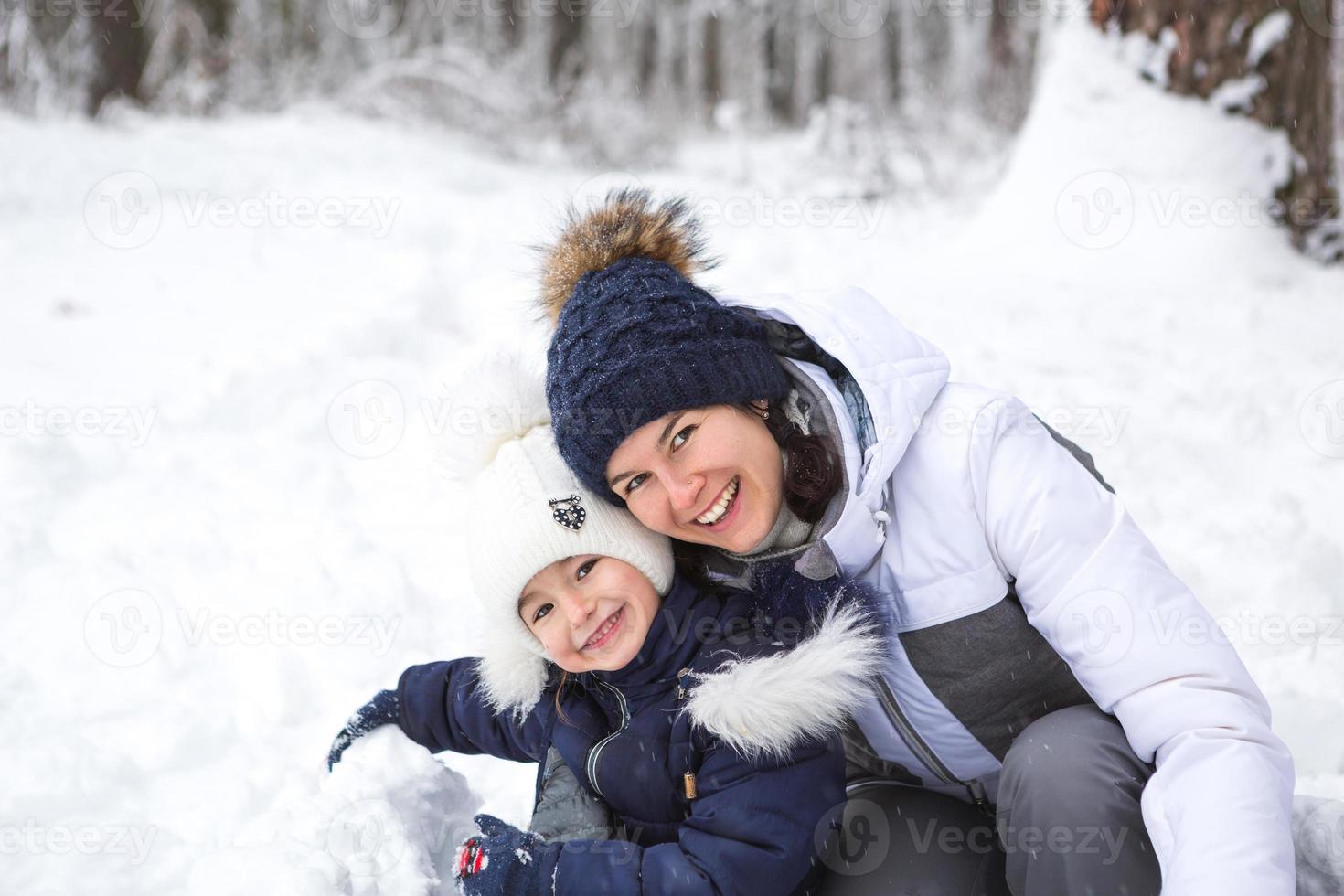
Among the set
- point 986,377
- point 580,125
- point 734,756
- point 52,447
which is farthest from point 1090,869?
point 580,125

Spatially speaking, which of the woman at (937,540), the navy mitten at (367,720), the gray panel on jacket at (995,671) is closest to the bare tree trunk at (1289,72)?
the woman at (937,540)

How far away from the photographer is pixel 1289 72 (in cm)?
432

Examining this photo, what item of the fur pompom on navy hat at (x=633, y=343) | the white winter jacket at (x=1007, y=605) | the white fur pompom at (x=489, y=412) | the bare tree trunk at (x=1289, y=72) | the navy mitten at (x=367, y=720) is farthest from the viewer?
the bare tree trunk at (x=1289, y=72)

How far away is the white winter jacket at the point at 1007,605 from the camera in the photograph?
151cm

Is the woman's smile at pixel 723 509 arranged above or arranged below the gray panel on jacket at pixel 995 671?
above

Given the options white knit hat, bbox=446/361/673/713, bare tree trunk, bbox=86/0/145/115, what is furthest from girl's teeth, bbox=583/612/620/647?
bare tree trunk, bbox=86/0/145/115

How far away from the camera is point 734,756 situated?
5.94 ft

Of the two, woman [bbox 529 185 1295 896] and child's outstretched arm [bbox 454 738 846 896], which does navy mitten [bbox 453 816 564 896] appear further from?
woman [bbox 529 185 1295 896]

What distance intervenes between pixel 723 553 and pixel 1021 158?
12.6 ft

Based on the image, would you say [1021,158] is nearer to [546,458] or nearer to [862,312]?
[862,312]

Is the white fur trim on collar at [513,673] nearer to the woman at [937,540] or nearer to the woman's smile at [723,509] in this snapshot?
the woman at [937,540]

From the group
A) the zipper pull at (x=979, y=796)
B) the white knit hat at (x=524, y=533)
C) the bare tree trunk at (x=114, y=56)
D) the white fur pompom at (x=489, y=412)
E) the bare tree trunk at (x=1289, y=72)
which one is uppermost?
the bare tree trunk at (x=114, y=56)

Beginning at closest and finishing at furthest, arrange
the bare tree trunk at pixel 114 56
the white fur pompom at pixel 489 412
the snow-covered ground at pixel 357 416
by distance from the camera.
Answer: the white fur pompom at pixel 489 412 < the snow-covered ground at pixel 357 416 < the bare tree trunk at pixel 114 56

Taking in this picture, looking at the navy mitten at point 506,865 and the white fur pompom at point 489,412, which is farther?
the white fur pompom at point 489,412
